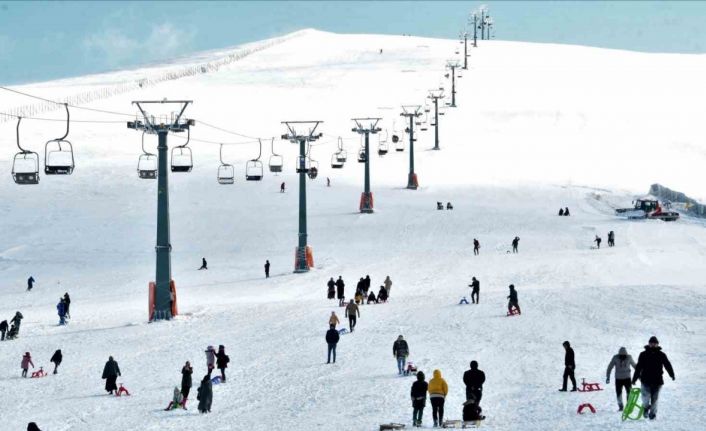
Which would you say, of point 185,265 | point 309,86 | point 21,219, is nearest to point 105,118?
point 309,86

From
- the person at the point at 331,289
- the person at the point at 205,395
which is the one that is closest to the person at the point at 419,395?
the person at the point at 205,395

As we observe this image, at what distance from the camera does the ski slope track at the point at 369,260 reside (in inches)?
762

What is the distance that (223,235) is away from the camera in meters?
52.4

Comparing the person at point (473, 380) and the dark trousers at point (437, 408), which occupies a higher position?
the person at point (473, 380)

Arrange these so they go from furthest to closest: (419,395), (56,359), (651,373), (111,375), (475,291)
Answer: (475,291), (56,359), (111,375), (419,395), (651,373)

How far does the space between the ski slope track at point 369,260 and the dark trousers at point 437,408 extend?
0.63m

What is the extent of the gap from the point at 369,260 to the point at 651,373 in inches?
1164

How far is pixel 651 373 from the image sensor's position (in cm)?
1414

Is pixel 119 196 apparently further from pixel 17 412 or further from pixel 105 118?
pixel 17 412

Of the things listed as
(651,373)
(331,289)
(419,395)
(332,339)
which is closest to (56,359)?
(332,339)

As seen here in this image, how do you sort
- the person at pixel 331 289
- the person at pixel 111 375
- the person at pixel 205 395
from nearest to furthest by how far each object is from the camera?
the person at pixel 205 395 < the person at pixel 111 375 < the person at pixel 331 289

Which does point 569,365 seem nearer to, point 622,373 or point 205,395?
point 622,373

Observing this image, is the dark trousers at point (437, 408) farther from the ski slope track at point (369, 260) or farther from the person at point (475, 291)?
the person at point (475, 291)

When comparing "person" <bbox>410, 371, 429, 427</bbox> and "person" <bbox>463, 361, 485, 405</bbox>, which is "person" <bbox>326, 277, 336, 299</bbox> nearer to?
"person" <bbox>410, 371, 429, 427</bbox>
